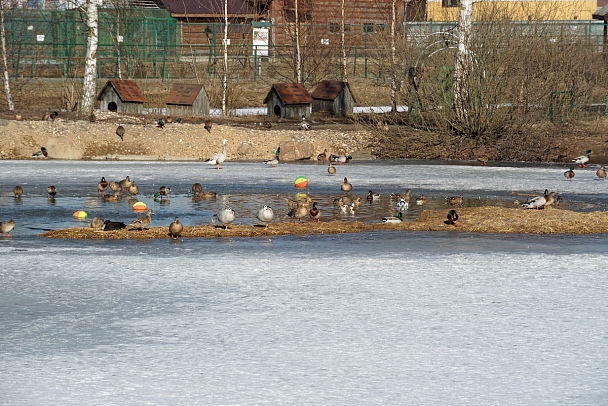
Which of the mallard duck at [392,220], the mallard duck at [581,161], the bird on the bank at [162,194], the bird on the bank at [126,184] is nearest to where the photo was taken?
the mallard duck at [392,220]

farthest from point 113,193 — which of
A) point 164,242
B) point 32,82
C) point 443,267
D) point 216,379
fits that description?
point 32,82

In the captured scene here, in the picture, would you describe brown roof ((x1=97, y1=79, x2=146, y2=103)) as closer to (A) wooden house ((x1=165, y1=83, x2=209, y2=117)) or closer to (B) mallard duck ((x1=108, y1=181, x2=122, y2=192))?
(A) wooden house ((x1=165, y1=83, x2=209, y2=117))

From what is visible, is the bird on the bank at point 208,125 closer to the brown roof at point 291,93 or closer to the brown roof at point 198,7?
the brown roof at point 291,93

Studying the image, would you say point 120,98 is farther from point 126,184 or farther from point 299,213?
point 299,213

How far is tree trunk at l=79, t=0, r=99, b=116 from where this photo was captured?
3142 centimetres

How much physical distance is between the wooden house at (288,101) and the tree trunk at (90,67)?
6.04 m

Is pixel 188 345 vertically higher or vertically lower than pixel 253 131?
lower

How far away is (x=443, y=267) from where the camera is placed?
11141 mm

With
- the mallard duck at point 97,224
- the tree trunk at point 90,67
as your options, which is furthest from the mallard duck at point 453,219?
the tree trunk at point 90,67

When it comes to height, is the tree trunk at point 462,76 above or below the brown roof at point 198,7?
below

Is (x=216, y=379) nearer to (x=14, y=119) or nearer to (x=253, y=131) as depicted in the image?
(x=253, y=131)

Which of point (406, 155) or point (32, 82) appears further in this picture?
point (32, 82)

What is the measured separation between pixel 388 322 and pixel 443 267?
273 centimetres

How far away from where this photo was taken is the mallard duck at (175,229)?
1310cm
